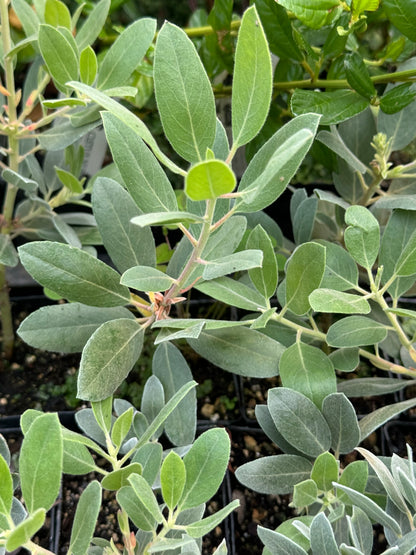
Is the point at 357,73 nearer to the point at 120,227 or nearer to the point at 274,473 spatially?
the point at 120,227

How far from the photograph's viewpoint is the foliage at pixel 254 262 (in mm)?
558

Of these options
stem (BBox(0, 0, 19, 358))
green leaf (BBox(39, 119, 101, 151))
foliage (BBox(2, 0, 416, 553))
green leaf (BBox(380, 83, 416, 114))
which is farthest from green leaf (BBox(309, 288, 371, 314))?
stem (BBox(0, 0, 19, 358))

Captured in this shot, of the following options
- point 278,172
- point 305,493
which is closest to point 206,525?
point 305,493

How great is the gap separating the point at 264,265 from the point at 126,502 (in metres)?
0.35

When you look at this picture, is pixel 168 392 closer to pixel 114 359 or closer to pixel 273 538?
pixel 114 359

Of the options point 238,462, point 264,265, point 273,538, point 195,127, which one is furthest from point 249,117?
point 238,462

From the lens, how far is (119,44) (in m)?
0.80

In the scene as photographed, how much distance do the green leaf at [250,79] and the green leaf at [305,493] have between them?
404mm

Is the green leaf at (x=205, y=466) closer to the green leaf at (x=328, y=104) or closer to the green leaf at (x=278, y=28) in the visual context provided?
the green leaf at (x=328, y=104)

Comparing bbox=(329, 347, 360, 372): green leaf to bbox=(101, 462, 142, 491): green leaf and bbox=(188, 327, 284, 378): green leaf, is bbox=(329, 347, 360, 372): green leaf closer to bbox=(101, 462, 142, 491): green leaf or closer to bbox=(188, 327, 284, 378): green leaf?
bbox=(188, 327, 284, 378): green leaf

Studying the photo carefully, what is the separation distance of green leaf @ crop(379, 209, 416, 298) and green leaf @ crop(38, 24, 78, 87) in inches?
20.2

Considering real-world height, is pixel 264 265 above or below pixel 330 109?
below


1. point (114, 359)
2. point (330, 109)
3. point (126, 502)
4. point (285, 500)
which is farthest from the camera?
point (285, 500)

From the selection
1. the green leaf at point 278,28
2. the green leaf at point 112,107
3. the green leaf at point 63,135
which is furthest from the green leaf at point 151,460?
the green leaf at point 278,28
